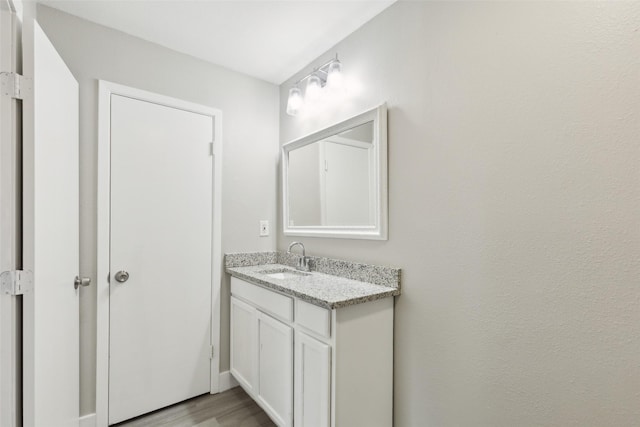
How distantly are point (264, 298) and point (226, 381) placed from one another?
3.00 ft

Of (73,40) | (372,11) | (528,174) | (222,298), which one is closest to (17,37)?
(73,40)

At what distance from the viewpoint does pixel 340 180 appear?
1941mm

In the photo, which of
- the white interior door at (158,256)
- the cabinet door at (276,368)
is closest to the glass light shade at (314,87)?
the white interior door at (158,256)

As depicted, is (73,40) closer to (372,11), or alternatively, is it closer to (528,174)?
(372,11)

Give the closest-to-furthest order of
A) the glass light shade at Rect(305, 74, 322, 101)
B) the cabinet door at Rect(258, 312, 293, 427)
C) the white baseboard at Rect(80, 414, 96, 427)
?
1. the cabinet door at Rect(258, 312, 293, 427)
2. the white baseboard at Rect(80, 414, 96, 427)
3. the glass light shade at Rect(305, 74, 322, 101)

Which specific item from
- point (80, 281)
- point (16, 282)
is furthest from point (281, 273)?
point (16, 282)

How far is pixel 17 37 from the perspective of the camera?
42.5 inches

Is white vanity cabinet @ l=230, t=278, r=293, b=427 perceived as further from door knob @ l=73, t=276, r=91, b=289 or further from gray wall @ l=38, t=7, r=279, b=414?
door knob @ l=73, t=276, r=91, b=289

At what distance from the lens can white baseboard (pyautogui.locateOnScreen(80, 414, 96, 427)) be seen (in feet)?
5.54

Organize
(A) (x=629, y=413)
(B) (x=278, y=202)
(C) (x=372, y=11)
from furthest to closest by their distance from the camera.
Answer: (B) (x=278, y=202)
(C) (x=372, y=11)
(A) (x=629, y=413)

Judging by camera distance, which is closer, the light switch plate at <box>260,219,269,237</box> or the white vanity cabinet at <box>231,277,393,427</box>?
the white vanity cabinet at <box>231,277,393,427</box>

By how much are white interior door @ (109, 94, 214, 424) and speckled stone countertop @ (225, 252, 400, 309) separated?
36 centimetres

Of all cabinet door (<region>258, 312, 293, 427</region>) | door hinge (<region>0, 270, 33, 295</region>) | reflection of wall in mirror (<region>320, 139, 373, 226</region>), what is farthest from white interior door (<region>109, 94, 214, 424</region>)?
reflection of wall in mirror (<region>320, 139, 373, 226</region>)

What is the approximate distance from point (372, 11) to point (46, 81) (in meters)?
1.60
